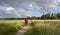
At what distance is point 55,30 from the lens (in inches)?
163

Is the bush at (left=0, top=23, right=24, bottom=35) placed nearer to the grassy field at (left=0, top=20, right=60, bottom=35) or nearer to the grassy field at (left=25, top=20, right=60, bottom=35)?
the grassy field at (left=0, top=20, right=60, bottom=35)

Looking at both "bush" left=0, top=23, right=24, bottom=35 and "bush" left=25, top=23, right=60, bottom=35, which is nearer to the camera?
"bush" left=25, top=23, right=60, bottom=35

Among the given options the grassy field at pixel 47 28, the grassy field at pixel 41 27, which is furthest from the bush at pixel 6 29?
the grassy field at pixel 47 28

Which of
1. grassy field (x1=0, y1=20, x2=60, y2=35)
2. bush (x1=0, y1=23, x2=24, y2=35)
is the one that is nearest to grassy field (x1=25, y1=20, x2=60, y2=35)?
grassy field (x1=0, y1=20, x2=60, y2=35)

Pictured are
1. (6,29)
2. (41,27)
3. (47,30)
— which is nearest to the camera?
(47,30)

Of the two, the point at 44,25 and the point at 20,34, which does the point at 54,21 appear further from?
the point at 20,34

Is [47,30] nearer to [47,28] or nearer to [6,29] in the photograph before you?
[47,28]

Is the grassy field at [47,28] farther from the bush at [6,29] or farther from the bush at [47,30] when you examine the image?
the bush at [6,29]

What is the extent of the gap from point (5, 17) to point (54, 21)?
158cm

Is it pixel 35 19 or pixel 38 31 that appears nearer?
pixel 38 31

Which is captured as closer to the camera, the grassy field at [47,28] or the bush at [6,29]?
the grassy field at [47,28]

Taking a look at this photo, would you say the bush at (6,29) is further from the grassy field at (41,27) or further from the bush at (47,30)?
the bush at (47,30)

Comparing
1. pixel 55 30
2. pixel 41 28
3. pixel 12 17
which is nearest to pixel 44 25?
pixel 41 28

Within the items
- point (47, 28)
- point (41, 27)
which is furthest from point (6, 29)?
point (47, 28)
